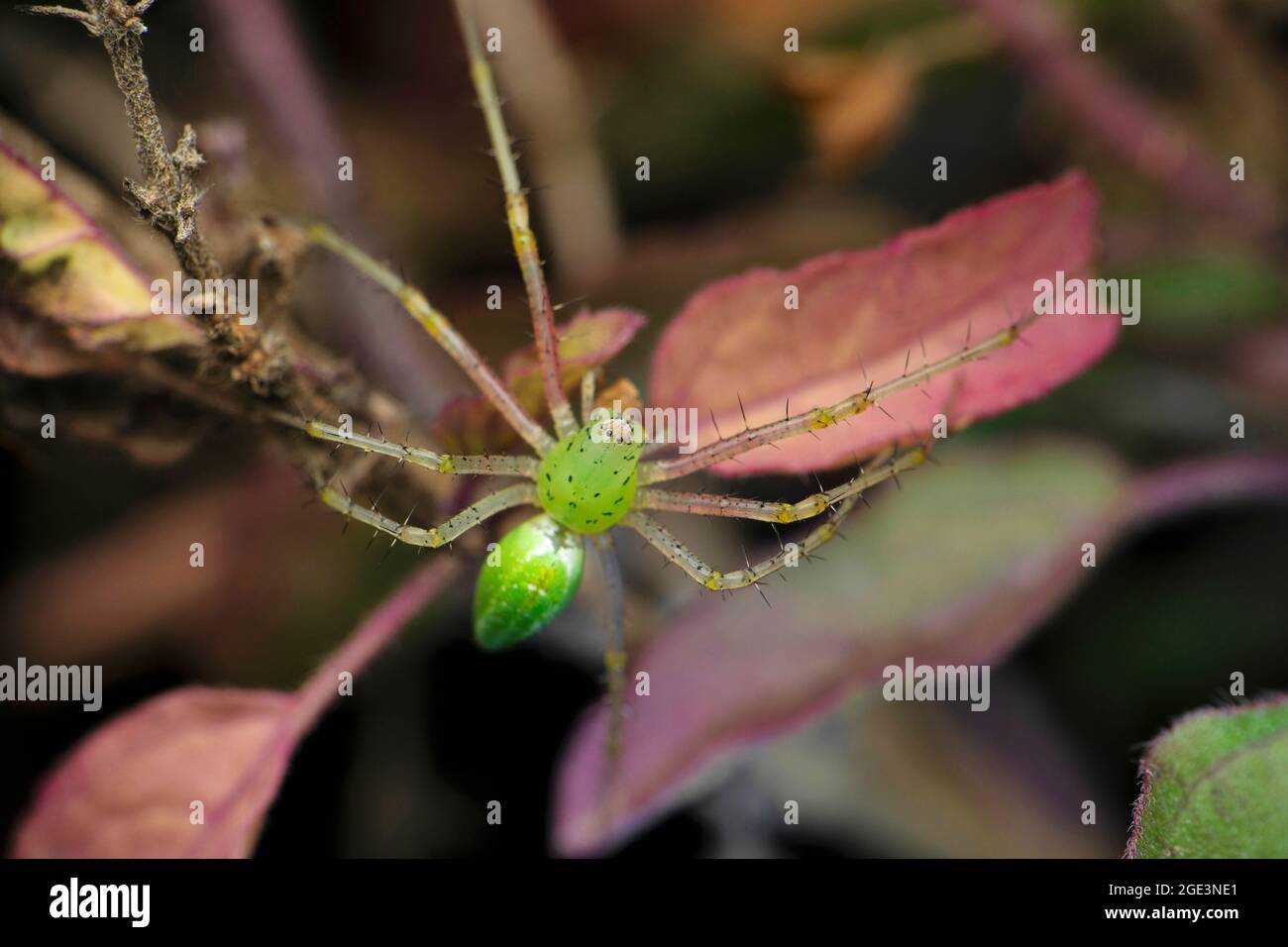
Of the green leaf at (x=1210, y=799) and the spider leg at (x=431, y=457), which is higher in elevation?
the spider leg at (x=431, y=457)

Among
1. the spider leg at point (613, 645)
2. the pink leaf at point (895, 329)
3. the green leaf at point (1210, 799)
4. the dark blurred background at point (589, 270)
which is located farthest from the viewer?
the dark blurred background at point (589, 270)

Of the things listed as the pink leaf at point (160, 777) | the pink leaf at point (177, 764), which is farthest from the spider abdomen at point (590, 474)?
the pink leaf at point (160, 777)

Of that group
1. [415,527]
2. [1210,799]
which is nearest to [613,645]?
[415,527]

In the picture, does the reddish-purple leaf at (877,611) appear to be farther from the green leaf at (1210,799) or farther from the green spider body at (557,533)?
the green leaf at (1210,799)

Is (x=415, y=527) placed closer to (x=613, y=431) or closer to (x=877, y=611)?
(x=613, y=431)

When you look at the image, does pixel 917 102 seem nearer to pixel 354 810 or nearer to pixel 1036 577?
pixel 1036 577

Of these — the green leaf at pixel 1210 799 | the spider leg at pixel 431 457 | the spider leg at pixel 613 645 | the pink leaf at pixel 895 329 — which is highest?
the pink leaf at pixel 895 329

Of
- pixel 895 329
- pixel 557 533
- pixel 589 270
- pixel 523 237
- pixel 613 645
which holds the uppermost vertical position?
pixel 589 270
